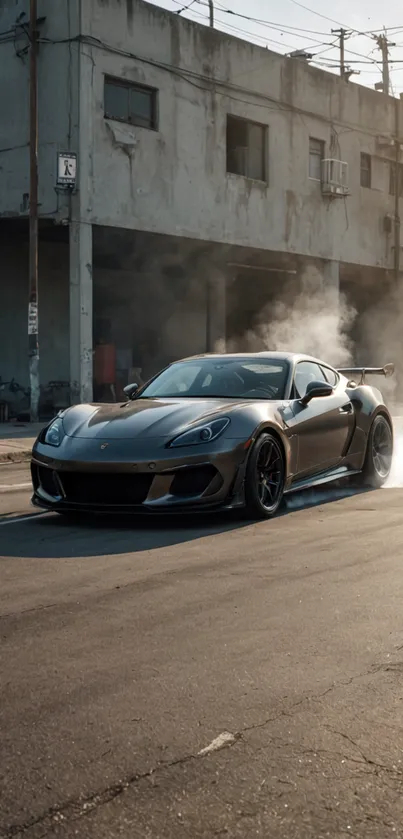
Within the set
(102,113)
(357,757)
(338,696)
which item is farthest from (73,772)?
(102,113)

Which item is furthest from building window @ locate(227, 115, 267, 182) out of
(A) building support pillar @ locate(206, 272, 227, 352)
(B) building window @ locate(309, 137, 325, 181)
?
(A) building support pillar @ locate(206, 272, 227, 352)

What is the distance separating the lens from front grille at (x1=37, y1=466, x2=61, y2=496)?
23.0 feet

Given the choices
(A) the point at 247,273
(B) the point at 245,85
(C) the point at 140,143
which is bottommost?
(A) the point at 247,273

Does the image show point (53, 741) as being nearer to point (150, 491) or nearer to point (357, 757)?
point (357, 757)

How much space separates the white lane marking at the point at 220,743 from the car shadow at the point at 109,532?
2931mm

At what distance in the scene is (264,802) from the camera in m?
2.64

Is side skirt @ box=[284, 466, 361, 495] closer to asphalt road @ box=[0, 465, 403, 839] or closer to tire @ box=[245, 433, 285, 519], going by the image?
tire @ box=[245, 433, 285, 519]

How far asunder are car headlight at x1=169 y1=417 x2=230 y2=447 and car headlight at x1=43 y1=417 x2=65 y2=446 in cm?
91

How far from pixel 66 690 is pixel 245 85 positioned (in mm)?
22705

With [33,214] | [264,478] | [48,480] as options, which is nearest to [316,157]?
[33,214]

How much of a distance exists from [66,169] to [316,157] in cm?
1007

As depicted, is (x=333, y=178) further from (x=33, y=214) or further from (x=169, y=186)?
(x=33, y=214)

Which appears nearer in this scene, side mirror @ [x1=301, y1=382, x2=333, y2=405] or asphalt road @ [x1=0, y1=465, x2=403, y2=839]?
asphalt road @ [x1=0, y1=465, x2=403, y2=839]

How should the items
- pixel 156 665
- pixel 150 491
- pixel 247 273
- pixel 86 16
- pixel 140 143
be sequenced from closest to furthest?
pixel 156 665
pixel 150 491
pixel 86 16
pixel 140 143
pixel 247 273
